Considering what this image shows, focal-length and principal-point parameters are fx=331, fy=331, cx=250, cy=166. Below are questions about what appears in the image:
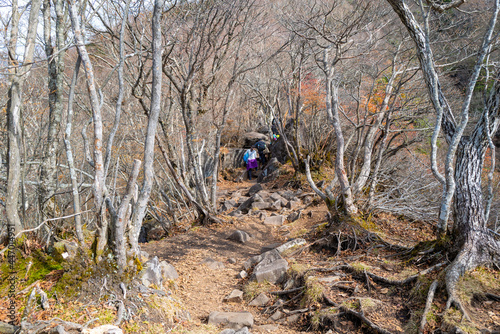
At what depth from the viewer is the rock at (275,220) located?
8797 mm

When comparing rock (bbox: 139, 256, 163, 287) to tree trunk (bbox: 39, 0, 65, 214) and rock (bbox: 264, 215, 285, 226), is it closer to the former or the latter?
tree trunk (bbox: 39, 0, 65, 214)

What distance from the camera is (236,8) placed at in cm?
783

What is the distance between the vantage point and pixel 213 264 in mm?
6281

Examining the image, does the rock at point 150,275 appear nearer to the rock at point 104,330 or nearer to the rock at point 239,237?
the rock at point 104,330

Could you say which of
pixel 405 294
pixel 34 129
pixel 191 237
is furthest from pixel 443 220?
pixel 34 129

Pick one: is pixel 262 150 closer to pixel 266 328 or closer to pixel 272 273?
pixel 272 273

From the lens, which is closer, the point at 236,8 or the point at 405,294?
the point at 405,294

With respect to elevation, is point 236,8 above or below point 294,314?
above

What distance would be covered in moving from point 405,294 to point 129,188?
3515 mm

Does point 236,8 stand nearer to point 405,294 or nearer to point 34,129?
point 34,129

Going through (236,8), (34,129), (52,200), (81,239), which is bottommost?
(81,239)

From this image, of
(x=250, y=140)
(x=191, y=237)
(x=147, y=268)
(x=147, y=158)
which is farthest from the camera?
(x=250, y=140)

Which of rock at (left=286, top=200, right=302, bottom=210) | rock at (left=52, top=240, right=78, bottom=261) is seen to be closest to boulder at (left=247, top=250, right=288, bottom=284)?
rock at (left=52, top=240, right=78, bottom=261)

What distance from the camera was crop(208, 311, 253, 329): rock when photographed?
3955 millimetres
